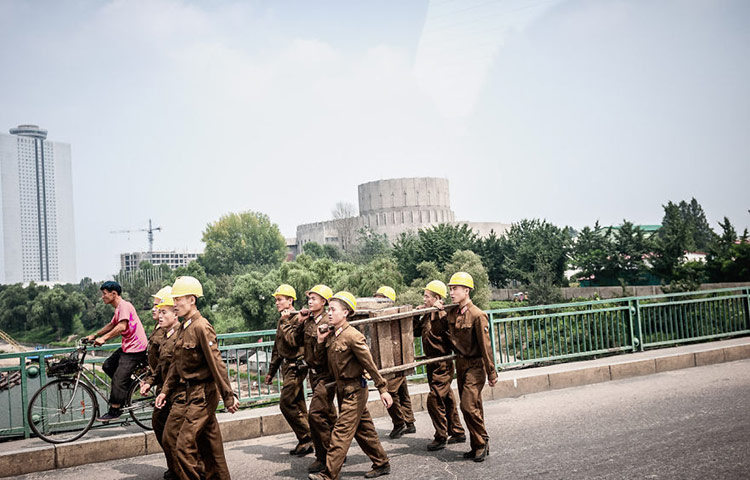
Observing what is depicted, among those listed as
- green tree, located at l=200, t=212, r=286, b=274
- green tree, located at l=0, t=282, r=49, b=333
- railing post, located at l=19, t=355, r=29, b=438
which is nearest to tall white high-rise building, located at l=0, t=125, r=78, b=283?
green tree, located at l=200, t=212, r=286, b=274

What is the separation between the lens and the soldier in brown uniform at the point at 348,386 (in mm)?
5305

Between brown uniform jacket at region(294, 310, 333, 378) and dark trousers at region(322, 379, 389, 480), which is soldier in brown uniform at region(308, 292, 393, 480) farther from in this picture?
brown uniform jacket at region(294, 310, 333, 378)

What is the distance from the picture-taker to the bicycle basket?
22.0 feet

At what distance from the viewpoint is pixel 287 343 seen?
660 centimetres

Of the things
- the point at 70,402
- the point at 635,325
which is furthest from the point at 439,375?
the point at 635,325

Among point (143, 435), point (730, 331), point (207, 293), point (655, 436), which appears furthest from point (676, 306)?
point (207, 293)

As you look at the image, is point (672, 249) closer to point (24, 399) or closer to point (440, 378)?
point (440, 378)

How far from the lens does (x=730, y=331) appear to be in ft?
38.9

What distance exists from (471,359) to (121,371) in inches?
145

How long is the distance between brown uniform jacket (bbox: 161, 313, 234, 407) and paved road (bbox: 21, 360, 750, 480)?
48.5 inches

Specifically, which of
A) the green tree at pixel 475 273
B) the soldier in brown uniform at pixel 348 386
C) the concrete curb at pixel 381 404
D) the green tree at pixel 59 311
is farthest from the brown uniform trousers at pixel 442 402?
the green tree at pixel 59 311

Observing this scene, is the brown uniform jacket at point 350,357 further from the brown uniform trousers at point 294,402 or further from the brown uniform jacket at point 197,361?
the brown uniform trousers at point 294,402

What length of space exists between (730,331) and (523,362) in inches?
193

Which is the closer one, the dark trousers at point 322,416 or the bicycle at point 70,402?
the dark trousers at point 322,416
